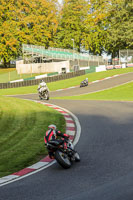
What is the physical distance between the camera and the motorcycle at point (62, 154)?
8.53 metres

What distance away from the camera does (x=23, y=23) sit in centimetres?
7431

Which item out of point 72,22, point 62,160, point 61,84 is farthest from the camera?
point 72,22

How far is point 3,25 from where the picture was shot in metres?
72.5

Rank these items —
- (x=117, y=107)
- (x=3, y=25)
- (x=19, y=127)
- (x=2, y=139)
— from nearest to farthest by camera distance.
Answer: (x=2, y=139) → (x=19, y=127) → (x=117, y=107) → (x=3, y=25)

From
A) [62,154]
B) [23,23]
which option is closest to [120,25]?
[23,23]

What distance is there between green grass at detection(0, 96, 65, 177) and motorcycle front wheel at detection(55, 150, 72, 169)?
1160 mm

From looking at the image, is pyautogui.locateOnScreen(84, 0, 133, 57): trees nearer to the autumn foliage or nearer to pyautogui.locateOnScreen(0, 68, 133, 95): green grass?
the autumn foliage

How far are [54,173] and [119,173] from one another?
1708 mm

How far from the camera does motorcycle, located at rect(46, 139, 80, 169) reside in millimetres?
8531

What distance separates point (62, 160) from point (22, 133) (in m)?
4.72

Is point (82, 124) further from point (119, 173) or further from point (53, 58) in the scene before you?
point (53, 58)

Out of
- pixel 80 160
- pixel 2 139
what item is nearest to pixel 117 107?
pixel 2 139

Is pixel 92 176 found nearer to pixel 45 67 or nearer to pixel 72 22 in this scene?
pixel 45 67

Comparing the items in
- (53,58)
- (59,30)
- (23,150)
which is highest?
(59,30)
